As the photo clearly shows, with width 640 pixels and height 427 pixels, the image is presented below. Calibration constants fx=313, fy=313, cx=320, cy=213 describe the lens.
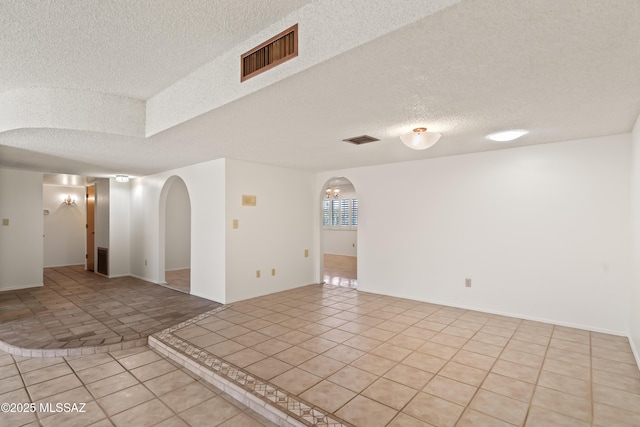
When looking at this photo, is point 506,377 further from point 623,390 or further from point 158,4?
point 158,4

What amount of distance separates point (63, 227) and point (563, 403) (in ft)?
36.4

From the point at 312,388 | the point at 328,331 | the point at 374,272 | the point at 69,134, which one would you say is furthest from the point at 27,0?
the point at 374,272

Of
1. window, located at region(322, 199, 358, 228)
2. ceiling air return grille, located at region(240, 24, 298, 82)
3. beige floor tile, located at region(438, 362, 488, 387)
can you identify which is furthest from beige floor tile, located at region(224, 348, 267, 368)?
window, located at region(322, 199, 358, 228)

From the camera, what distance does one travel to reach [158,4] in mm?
1836

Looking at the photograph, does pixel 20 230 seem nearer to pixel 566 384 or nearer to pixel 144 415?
pixel 144 415

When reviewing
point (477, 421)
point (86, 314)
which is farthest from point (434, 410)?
point (86, 314)

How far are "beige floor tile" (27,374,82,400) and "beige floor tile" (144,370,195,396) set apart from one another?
613 millimetres

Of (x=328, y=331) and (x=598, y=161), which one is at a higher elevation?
(x=598, y=161)

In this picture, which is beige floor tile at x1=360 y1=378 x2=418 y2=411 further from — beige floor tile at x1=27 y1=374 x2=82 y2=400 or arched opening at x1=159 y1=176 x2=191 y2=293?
arched opening at x1=159 y1=176 x2=191 y2=293

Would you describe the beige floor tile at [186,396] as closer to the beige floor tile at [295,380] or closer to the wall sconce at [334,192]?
the beige floor tile at [295,380]

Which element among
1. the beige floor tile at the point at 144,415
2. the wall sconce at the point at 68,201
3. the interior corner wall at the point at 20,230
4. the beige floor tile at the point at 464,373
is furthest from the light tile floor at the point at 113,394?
the wall sconce at the point at 68,201

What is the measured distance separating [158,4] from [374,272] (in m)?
4.90

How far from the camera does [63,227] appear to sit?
8773mm

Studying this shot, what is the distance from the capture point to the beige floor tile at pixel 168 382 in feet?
8.38
